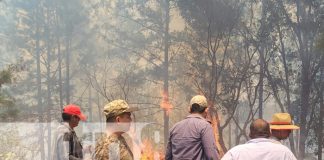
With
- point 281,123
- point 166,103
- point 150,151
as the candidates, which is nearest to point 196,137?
point 281,123

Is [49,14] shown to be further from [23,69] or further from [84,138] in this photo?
[84,138]

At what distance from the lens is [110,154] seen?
249cm

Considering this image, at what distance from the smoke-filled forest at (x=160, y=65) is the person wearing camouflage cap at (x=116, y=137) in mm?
8237

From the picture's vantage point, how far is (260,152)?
2.38m

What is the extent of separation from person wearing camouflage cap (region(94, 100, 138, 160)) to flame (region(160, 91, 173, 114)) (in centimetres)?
849

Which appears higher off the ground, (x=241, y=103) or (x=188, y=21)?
(x=188, y=21)

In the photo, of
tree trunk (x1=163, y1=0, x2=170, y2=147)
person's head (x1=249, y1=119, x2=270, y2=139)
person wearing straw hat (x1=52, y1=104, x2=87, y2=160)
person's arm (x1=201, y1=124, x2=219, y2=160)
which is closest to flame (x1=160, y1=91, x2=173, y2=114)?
tree trunk (x1=163, y1=0, x2=170, y2=147)

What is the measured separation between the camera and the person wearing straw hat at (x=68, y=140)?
3521 mm

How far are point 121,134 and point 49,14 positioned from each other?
415 inches

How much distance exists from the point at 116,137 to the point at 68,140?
3.78 ft

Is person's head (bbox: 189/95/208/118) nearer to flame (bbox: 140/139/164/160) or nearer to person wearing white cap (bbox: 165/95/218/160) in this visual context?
person wearing white cap (bbox: 165/95/218/160)

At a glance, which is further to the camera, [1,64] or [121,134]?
[1,64]

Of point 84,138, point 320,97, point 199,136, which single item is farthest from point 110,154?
point 320,97

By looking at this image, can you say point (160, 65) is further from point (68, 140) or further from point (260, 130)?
point (260, 130)
